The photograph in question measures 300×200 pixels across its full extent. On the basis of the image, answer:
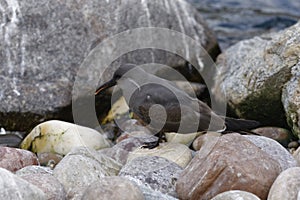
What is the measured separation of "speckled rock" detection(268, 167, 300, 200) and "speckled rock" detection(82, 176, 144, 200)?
2.77ft

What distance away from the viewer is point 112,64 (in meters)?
6.77

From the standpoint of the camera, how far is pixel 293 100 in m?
5.36

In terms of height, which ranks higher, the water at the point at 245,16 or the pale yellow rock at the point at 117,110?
the pale yellow rock at the point at 117,110

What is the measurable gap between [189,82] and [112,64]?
1.08 m

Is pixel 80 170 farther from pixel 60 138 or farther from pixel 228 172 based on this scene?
pixel 60 138

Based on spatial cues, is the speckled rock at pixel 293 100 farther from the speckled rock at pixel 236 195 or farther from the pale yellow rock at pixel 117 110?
the pale yellow rock at pixel 117 110

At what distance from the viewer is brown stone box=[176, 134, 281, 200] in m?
4.00

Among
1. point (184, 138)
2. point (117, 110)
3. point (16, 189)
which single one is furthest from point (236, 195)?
point (117, 110)

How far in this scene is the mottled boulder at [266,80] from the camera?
18.7ft

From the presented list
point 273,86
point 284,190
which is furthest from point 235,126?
point 284,190

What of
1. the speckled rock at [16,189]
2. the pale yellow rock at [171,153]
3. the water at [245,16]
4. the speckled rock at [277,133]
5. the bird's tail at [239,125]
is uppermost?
the speckled rock at [16,189]

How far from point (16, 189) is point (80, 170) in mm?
759

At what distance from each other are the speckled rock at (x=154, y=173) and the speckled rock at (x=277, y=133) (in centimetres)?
155

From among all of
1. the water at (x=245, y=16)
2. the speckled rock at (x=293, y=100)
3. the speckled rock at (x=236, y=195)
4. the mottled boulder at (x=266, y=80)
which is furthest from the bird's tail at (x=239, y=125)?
the water at (x=245, y=16)
